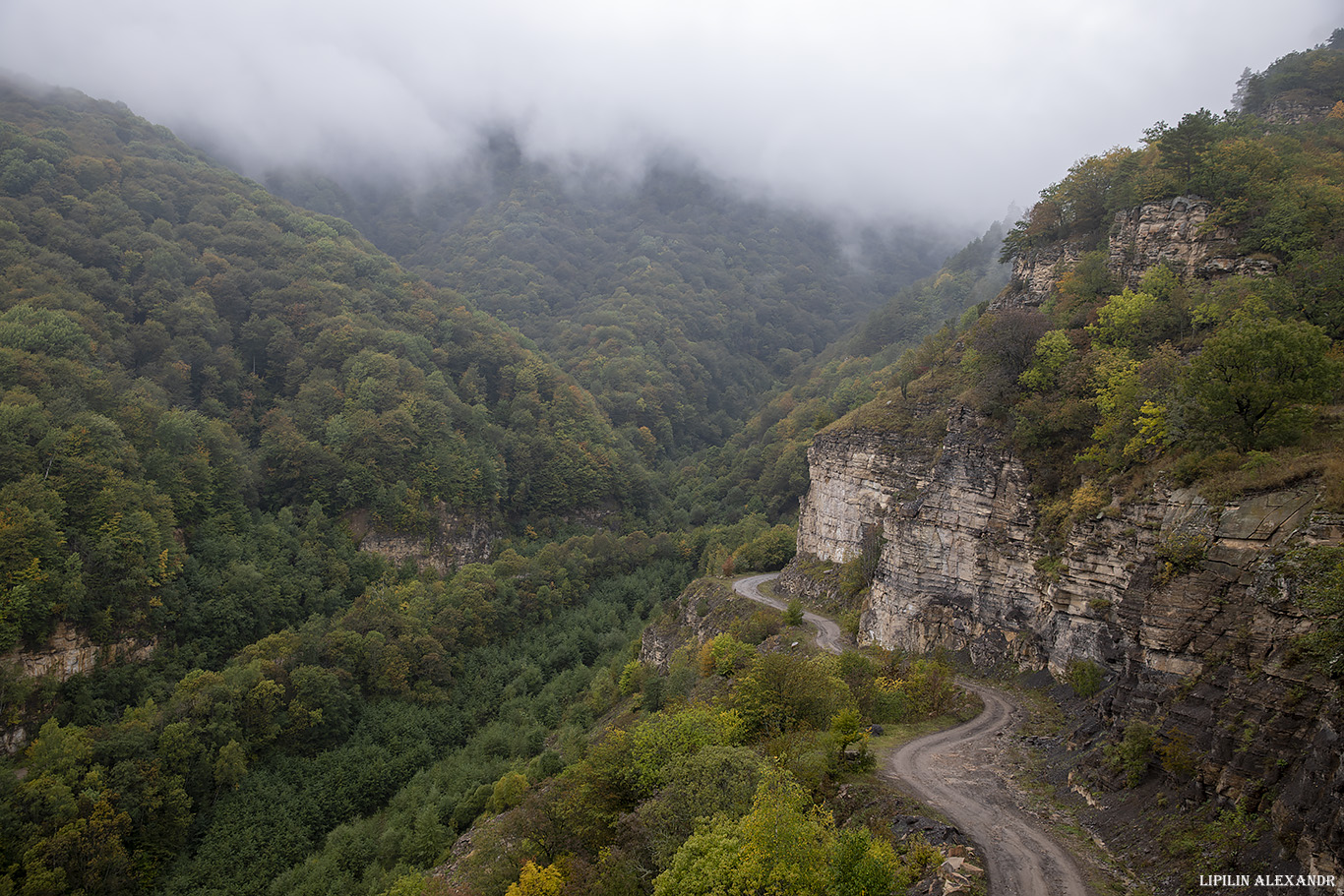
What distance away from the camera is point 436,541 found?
69312mm

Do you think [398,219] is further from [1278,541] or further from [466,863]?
[1278,541]

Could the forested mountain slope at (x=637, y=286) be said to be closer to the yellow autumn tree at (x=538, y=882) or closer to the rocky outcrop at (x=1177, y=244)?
the rocky outcrop at (x=1177, y=244)

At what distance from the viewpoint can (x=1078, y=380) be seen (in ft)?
97.9

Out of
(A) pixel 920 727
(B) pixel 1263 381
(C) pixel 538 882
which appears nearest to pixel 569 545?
(A) pixel 920 727

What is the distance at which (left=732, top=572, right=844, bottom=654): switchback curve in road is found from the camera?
3794 centimetres

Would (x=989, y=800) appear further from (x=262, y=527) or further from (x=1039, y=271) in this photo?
(x=262, y=527)

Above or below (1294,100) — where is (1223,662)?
below

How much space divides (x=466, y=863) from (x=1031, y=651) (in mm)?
26891

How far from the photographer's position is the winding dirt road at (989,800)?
1323 cm

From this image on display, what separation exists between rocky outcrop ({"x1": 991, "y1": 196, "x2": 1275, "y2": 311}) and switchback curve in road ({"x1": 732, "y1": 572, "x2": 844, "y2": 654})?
983 inches

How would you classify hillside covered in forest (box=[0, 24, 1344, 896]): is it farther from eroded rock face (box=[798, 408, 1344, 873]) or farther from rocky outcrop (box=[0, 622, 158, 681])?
rocky outcrop (box=[0, 622, 158, 681])

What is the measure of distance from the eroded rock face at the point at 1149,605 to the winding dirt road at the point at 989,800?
3460 millimetres

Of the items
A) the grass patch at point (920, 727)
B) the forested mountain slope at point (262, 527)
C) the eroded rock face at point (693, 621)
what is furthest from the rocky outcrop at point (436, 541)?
the grass patch at point (920, 727)

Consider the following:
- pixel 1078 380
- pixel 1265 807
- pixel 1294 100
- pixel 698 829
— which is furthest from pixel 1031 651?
pixel 1294 100
